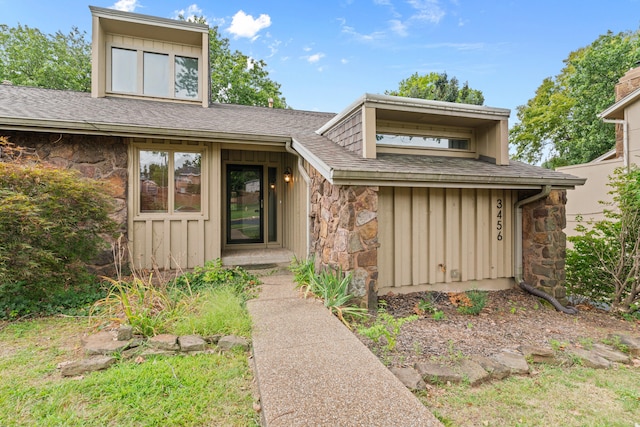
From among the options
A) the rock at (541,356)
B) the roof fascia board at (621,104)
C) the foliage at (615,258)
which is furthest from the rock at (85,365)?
the roof fascia board at (621,104)

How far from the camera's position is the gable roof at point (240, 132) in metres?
4.30

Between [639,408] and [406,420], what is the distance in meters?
1.92

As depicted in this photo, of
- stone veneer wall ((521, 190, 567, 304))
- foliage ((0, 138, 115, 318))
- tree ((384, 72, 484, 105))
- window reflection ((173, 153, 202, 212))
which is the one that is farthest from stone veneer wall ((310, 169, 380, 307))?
tree ((384, 72, 484, 105))

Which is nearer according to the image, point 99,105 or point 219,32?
point 99,105

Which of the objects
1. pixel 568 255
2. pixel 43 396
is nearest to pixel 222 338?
pixel 43 396

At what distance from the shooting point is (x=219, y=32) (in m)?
19.0

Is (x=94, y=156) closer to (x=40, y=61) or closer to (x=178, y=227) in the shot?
(x=178, y=227)

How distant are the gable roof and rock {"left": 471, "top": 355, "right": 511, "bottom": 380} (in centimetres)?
236

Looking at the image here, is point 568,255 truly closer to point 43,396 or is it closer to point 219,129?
point 219,129

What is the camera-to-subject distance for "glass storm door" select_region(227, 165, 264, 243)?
730cm

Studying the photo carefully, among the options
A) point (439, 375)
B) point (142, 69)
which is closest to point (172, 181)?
point (142, 69)

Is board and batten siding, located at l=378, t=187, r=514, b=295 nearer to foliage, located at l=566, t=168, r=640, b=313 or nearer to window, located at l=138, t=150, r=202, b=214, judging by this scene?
foliage, located at l=566, t=168, r=640, b=313

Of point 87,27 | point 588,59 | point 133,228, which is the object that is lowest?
point 133,228

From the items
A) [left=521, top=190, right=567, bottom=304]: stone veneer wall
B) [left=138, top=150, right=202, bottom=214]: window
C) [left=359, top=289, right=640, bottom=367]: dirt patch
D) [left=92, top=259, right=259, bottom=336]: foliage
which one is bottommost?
[left=359, top=289, right=640, bottom=367]: dirt patch
